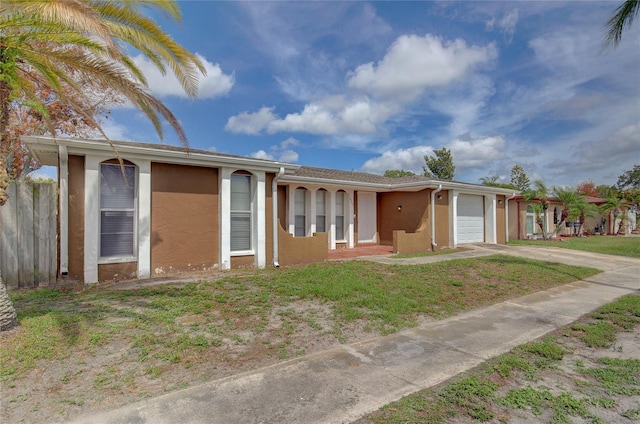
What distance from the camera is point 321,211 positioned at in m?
14.0

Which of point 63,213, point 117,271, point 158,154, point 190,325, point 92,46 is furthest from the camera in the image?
point 158,154

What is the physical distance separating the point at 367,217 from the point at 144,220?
33.6 feet

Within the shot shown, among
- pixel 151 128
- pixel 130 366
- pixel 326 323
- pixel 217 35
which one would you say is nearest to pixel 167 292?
pixel 130 366

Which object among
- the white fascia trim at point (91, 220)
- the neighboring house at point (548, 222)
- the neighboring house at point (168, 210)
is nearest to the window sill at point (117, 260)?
the neighboring house at point (168, 210)

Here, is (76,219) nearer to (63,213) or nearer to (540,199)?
(63,213)

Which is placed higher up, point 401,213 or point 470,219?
point 401,213

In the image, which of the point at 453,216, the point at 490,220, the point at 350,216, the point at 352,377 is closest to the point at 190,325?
the point at 352,377

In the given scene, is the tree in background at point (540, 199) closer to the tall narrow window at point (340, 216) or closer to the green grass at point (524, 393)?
the tall narrow window at point (340, 216)

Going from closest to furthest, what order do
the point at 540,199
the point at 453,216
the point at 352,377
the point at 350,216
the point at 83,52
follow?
the point at 352,377
the point at 83,52
the point at 350,216
the point at 453,216
the point at 540,199

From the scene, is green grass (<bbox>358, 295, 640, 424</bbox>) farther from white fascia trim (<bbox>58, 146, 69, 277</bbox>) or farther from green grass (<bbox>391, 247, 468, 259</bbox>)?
green grass (<bbox>391, 247, 468, 259</bbox>)

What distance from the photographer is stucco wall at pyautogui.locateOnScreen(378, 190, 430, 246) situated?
14445 millimetres

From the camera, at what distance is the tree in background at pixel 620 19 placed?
306 inches

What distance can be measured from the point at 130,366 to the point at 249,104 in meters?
16.6

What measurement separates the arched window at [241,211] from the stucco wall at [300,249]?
1.08m
